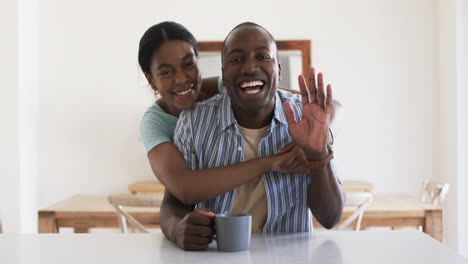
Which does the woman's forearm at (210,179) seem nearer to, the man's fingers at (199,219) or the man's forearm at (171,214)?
the man's forearm at (171,214)

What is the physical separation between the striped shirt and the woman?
53 millimetres

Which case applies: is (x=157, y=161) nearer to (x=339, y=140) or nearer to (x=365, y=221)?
(x=365, y=221)

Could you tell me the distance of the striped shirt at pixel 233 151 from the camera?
1293 millimetres

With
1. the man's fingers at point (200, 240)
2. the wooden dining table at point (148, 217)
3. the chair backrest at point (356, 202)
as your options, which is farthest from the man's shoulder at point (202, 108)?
the wooden dining table at point (148, 217)

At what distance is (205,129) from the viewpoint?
4.41ft

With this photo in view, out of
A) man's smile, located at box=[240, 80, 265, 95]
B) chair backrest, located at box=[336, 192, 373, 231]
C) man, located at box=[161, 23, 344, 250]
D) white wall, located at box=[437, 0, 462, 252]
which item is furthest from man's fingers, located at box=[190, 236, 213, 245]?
white wall, located at box=[437, 0, 462, 252]

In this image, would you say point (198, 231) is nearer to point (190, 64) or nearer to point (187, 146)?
point (187, 146)

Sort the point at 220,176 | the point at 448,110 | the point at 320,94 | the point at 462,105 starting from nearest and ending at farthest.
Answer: the point at 320,94 → the point at 220,176 → the point at 462,105 → the point at 448,110

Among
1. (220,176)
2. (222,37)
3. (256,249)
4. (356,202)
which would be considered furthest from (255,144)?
(222,37)

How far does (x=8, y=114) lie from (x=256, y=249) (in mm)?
3307

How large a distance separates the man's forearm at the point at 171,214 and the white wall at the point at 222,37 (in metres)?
2.87

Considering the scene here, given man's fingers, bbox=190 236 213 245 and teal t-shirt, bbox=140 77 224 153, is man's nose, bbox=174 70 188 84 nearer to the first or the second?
teal t-shirt, bbox=140 77 224 153

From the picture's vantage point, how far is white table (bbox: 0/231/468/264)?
3.14 ft

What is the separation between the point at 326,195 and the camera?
1.23m
